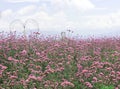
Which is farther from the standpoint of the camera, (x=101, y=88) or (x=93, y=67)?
(x=93, y=67)

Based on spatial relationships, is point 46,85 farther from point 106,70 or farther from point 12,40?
point 12,40

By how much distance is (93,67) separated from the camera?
26.2 feet

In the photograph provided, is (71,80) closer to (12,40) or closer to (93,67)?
(93,67)

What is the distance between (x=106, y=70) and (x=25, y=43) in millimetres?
2722

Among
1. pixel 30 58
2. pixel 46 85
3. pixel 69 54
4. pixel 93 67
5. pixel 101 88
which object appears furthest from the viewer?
pixel 69 54

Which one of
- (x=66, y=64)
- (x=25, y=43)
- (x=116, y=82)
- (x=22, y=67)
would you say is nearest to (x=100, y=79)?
(x=116, y=82)

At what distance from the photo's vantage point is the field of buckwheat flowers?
718 cm

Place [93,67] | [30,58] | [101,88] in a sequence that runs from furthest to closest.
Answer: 1. [30,58]
2. [93,67]
3. [101,88]

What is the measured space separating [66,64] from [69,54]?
1.05 metres

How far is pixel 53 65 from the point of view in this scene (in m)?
8.36

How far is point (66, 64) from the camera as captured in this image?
8.36m

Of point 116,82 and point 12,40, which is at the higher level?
point 12,40

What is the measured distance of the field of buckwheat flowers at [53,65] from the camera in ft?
23.6

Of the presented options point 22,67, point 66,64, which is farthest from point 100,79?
point 22,67
